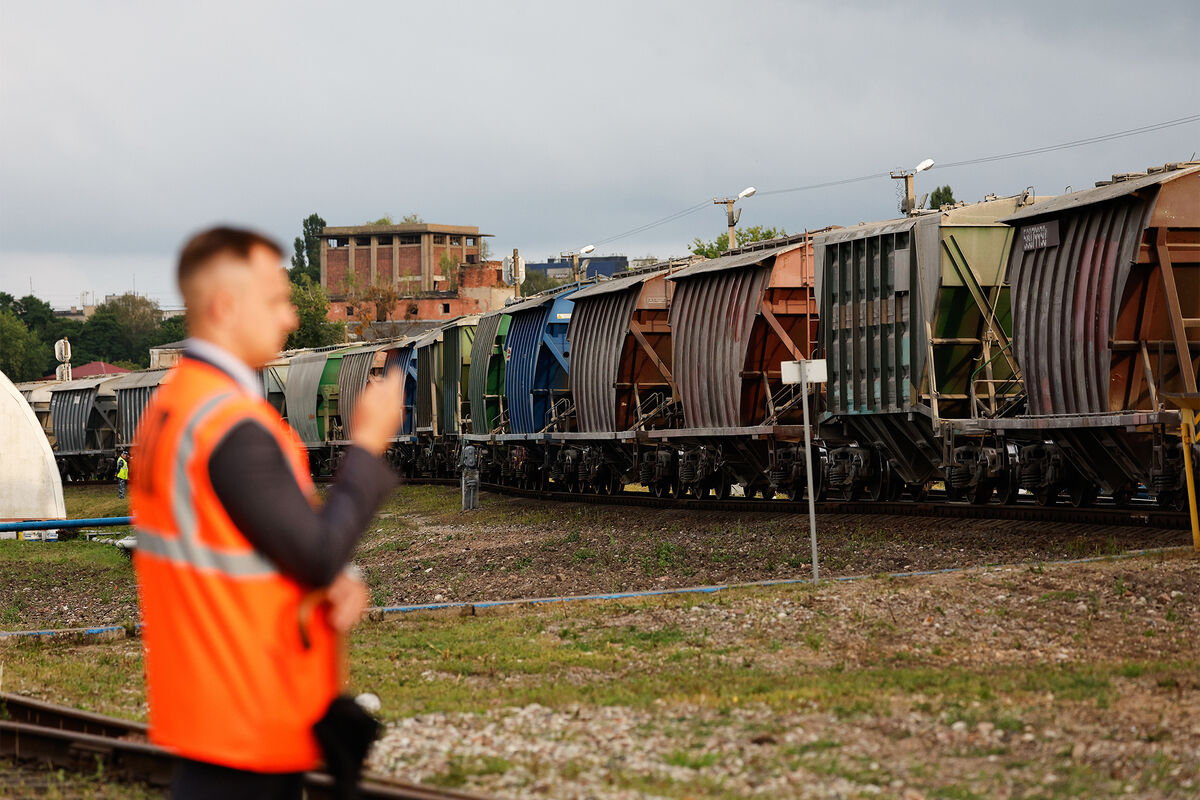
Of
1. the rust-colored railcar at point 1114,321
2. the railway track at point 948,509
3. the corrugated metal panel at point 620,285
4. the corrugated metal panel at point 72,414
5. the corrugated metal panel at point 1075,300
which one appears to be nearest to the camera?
the rust-colored railcar at point 1114,321

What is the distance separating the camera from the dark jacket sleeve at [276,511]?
9.75 feet

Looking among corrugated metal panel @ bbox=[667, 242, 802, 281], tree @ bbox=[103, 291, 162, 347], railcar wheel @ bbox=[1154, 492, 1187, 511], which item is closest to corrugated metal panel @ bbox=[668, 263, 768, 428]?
corrugated metal panel @ bbox=[667, 242, 802, 281]

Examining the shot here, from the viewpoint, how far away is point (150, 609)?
10.3 feet

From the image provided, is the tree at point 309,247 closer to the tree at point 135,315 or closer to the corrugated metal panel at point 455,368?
the tree at point 135,315

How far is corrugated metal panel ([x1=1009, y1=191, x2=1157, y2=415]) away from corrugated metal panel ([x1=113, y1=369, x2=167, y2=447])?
42.7 meters

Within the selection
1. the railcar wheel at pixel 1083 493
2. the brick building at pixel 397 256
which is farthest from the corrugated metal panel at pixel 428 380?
the brick building at pixel 397 256

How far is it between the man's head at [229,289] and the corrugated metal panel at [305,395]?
48476 millimetres

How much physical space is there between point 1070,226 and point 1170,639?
7.18 m

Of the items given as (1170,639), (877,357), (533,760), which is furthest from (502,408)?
(533,760)

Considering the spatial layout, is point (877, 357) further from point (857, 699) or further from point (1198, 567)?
point (857, 699)

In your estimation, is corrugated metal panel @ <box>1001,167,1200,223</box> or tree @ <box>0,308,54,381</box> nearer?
corrugated metal panel @ <box>1001,167,1200,223</box>

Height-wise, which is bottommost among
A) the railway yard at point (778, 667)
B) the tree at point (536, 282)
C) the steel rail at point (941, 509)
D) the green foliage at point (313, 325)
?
the railway yard at point (778, 667)

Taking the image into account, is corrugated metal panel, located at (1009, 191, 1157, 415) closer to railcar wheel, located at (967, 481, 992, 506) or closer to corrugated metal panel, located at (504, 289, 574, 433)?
railcar wheel, located at (967, 481, 992, 506)

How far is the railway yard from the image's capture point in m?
6.32
